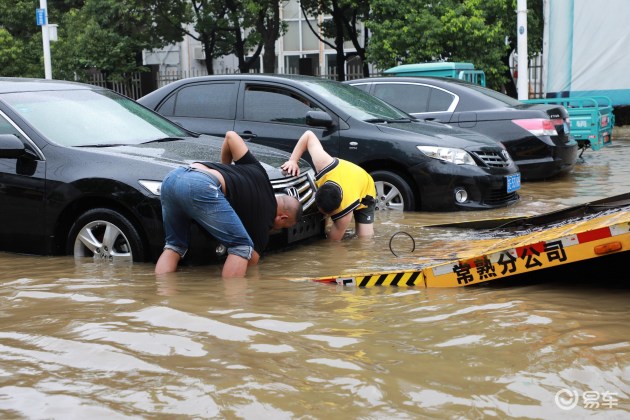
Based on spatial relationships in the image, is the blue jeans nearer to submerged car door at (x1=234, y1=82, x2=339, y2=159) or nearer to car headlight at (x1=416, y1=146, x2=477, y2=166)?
submerged car door at (x1=234, y1=82, x2=339, y2=159)

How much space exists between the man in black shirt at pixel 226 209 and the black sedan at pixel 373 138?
274 centimetres

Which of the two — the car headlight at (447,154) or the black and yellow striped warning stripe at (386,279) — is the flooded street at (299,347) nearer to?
the black and yellow striped warning stripe at (386,279)

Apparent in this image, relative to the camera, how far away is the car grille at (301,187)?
6.43 meters

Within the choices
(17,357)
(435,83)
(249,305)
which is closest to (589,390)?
(249,305)

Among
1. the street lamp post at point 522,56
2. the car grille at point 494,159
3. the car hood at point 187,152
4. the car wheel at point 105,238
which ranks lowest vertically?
the car wheel at point 105,238

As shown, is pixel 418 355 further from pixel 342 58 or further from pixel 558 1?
pixel 342 58

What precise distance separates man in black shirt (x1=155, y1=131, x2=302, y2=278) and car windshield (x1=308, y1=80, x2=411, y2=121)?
10.7 ft

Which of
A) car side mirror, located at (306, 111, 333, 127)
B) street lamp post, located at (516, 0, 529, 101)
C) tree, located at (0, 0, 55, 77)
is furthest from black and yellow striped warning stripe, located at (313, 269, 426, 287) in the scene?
tree, located at (0, 0, 55, 77)

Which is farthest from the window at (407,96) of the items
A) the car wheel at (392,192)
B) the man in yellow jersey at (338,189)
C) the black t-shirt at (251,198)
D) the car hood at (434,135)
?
the black t-shirt at (251,198)

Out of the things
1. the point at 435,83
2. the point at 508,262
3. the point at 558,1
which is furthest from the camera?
the point at 558,1

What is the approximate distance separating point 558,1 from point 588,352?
14.6 m

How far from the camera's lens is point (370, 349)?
387cm

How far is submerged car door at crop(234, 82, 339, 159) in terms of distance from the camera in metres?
8.73

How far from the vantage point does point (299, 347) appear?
3926 millimetres
